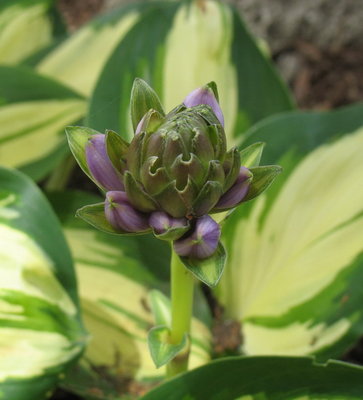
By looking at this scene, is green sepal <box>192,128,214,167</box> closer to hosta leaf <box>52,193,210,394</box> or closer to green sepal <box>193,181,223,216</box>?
green sepal <box>193,181,223,216</box>


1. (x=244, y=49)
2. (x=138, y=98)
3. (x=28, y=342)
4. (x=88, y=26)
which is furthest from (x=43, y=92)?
(x=138, y=98)

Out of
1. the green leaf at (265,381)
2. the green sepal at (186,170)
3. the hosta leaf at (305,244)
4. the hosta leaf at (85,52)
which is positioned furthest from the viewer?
the hosta leaf at (85,52)

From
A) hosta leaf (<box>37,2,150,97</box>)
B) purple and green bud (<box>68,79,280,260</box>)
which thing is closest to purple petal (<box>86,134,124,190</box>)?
purple and green bud (<box>68,79,280,260</box>)

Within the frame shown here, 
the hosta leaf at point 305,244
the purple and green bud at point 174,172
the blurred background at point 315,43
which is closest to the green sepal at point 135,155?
the purple and green bud at point 174,172

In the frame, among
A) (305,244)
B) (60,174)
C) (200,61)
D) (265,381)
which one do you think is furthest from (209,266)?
(60,174)

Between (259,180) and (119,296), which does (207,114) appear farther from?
(119,296)

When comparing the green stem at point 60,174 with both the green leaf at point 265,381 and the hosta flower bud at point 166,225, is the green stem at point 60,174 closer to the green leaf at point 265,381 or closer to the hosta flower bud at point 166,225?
the green leaf at point 265,381

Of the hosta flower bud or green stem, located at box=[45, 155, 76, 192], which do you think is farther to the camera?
green stem, located at box=[45, 155, 76, 192]
